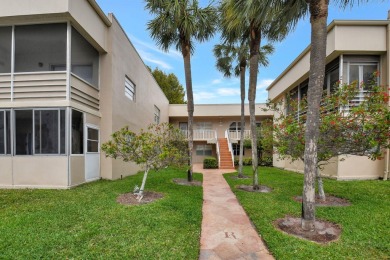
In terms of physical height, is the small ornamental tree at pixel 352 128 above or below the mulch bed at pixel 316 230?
above

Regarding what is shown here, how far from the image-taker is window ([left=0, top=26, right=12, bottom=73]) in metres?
8.49

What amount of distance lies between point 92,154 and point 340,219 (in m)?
8.49

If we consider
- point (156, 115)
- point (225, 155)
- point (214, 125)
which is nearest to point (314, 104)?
point (225, 155)

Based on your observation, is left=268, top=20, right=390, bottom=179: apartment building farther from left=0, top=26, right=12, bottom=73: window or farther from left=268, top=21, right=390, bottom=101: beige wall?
left=0, top=26, right=12, bottom=73: window

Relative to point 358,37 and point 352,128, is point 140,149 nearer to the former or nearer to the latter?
point 352,128

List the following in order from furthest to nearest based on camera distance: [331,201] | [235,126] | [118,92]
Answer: [235,126] < [118,92] < [331,201]

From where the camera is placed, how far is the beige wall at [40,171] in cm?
796

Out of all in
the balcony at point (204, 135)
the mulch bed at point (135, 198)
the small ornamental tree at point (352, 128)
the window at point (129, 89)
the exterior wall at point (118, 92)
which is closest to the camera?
the small ornamental tree at point (352, 128)

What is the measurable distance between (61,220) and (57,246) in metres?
1.26

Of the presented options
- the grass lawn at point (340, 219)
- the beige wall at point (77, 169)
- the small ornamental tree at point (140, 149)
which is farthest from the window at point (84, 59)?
the grass lawn at point (340, 219)

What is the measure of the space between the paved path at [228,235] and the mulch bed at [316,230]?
2.12 feet

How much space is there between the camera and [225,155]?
19.4 meters

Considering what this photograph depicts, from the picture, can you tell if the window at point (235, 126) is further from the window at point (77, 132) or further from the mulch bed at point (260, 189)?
the window at point (77, 132)

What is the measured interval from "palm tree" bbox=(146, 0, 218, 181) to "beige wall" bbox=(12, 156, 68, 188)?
4.64 m
